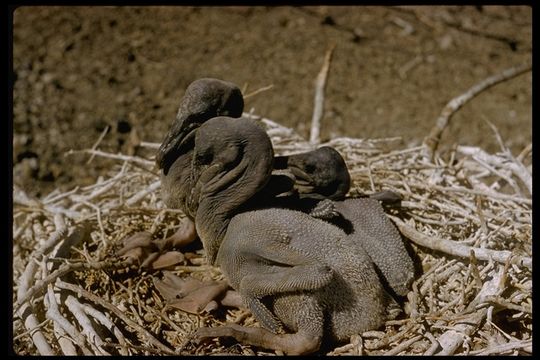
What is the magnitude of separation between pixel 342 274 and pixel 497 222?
869mm

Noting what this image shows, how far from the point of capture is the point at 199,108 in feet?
8.27

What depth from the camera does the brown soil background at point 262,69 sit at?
5016 mm

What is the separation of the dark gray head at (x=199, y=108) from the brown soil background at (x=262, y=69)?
86.8 inches

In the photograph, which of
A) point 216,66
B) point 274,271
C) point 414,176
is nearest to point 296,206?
point 274,271

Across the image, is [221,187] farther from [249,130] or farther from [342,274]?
[342,274]

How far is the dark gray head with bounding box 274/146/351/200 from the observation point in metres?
2.64

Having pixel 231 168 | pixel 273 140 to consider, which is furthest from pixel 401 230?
pixel 273 140

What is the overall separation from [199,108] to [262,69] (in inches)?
130

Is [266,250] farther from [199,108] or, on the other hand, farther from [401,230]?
[401,230]

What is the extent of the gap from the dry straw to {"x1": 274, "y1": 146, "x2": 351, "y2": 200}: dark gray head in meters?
0.44

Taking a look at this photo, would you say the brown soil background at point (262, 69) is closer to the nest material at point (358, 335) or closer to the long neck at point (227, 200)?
the nest material at point (358, 335)

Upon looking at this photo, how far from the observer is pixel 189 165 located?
2615mm

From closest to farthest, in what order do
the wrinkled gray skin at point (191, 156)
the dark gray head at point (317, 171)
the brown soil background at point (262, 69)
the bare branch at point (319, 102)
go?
the wrinkled gray skin at point (191, 156) → the dark gray head at point (317, 171) → the bare branch at point (319, 102) → the brown soil background at point (262, 69)

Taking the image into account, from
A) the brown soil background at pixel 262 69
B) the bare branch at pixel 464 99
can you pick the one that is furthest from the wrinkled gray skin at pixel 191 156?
the brown soil background at pixel 262 69
